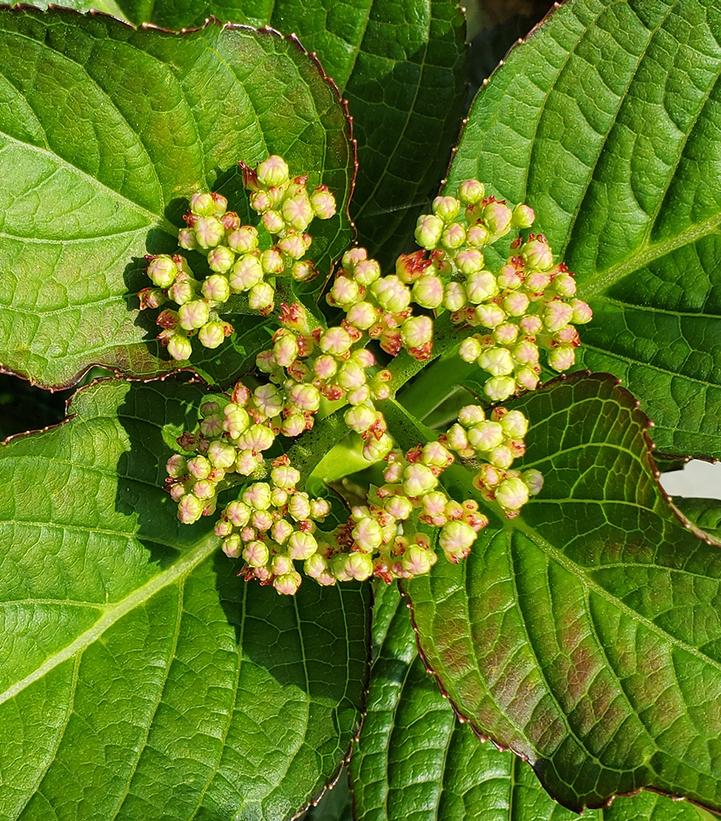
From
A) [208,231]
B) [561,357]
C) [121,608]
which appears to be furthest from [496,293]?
[121,608]

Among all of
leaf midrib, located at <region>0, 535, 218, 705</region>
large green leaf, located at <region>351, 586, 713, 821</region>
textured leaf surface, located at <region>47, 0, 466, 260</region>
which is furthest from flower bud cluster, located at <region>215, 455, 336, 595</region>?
textured leaf surface, located at <region>47, 0, 466, 260</region>

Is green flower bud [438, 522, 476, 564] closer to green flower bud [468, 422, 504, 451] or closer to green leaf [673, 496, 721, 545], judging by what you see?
green flower bud [468, 422, 504, 451]

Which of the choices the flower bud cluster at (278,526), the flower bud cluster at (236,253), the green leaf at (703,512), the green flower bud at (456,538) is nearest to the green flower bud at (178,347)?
the flower bud cluster at (236,253)

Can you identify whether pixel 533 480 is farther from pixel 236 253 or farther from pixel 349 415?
pixel 236 253

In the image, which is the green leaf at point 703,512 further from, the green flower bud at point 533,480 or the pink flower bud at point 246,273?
the pink flower bud at point 246,273

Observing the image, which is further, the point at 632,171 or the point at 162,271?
the point at 632,171

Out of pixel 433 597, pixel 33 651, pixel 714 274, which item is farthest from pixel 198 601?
pixel 714 274
